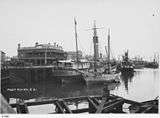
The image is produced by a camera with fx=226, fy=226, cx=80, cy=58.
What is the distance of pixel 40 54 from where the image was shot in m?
40.1

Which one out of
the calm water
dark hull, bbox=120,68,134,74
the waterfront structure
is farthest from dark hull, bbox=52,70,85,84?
dark hull, bbox=120,68,134,74

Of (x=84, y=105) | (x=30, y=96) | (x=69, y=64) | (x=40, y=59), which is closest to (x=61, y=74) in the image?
(x=69, y=64)

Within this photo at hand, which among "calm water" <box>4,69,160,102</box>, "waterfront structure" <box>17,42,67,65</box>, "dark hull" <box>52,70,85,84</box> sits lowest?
"calm water" <box>4,69,160,102</box>

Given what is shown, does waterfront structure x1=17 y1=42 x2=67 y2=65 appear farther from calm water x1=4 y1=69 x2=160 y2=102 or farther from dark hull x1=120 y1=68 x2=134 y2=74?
dark hull x1=120 y1=68 x2=134 y2=74

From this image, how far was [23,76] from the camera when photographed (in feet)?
95.3

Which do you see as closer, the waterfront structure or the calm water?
the calm water

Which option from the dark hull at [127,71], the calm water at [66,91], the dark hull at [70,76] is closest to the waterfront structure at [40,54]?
the dark hull at [70,76]

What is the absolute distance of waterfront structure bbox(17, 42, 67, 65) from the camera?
126 feet

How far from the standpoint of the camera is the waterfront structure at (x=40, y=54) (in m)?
38.3

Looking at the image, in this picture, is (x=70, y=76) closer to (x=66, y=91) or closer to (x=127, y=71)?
(x=66, y=91)

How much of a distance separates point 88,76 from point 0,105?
75.1 ft

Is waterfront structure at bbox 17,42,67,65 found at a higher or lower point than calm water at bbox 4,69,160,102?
higher

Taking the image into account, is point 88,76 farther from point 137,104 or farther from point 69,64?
point 137,104

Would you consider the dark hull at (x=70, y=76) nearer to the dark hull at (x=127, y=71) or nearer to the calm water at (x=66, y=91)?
the calm water at (x=66, y=91)
